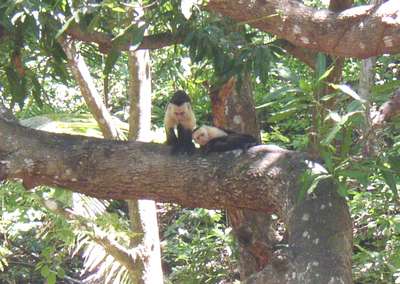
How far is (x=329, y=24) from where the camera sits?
2525 millimetres

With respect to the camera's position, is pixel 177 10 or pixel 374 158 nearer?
pixel 374 158

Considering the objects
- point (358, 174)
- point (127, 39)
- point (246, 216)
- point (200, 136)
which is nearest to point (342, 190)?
point (358, 174)

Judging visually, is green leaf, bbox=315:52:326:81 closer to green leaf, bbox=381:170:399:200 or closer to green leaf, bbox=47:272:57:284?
green leaf, bbox=381:170:399:200

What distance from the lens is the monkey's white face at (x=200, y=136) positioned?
14.2ft

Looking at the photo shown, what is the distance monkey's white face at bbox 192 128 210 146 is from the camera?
4322 mm

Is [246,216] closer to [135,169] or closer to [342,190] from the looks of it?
[135,169]

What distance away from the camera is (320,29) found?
255 centimetres

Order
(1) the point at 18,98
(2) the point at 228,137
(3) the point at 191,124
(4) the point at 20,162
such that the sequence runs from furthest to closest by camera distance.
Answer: (3) the point at 191,124, (2) the point at 228,137, (1) the point at 18,98, (4) the point at 20,162

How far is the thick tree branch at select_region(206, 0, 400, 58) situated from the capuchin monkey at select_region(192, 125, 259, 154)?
2.68 ft

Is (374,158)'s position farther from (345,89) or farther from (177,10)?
(177,10)

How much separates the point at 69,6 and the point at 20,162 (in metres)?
0.79

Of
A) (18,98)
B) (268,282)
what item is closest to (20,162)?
(18,98)

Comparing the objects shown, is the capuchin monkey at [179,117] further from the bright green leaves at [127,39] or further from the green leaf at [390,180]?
the green leaf at [390,180]

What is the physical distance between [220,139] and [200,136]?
45 cm
